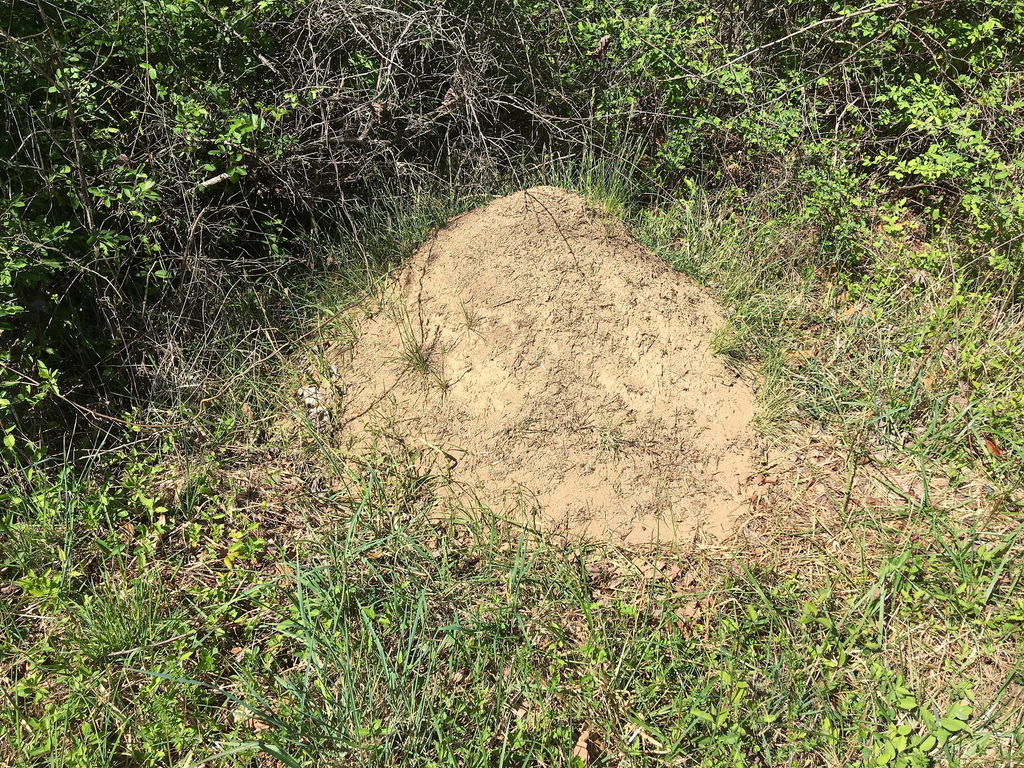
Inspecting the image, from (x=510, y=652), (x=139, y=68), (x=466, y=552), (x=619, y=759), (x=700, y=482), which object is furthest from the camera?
(x=139, y=68)

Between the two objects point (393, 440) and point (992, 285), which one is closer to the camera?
point (393, 440)

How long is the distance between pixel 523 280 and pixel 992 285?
8.48 ft

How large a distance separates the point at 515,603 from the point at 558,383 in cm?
102

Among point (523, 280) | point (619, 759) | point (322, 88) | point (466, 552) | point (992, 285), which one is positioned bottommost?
point (619, 759)

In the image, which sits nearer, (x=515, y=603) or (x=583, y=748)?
(x=583, y=748)

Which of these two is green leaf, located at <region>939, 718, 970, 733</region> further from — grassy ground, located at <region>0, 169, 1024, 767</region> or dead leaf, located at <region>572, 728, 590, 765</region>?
dead leaf, located at <region>572, 728, 590, 765</region>

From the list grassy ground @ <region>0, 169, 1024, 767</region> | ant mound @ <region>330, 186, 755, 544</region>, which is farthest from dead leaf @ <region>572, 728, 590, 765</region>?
ant mound @ <region>330, 186, 755, 544</region>

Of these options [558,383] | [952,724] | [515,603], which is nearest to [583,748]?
[515,603]

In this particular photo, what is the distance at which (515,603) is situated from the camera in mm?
2627

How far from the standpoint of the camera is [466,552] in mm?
2846

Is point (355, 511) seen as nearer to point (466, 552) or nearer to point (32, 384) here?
point (466, 552)

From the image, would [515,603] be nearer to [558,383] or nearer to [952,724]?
[558,383]

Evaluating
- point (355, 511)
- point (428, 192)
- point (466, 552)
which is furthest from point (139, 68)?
point (466, 552)

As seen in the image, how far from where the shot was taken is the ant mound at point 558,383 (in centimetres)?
305
